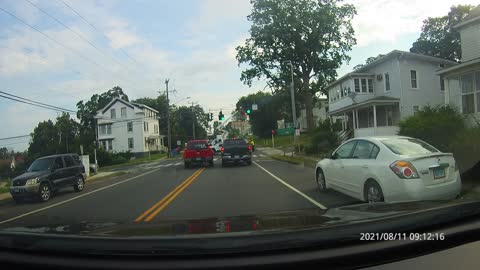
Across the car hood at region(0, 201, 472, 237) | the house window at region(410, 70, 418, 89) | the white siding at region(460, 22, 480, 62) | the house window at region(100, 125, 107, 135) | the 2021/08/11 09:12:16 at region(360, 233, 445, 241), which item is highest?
the white siding at region(460, 22, 480, 62)

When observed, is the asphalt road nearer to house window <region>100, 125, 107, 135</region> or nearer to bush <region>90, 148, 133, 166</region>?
bush <region>90, 148, 133, 166</region>

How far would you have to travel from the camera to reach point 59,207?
41.5 ft

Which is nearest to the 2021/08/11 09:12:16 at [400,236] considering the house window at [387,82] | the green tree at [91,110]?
the house window at [387,82]

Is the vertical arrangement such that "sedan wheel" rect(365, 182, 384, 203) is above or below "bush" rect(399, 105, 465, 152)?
below

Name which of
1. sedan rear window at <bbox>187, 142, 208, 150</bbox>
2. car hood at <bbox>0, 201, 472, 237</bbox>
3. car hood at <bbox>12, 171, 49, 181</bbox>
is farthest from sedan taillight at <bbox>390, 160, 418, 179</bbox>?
sedan rear window at <bbox>187, 142, 208, 150</bbox>

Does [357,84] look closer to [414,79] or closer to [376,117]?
[376,117]

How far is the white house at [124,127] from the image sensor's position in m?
69.9

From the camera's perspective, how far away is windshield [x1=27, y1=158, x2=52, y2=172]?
16.4 metres

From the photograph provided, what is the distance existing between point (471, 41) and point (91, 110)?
278 feet

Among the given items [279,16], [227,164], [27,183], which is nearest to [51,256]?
[27,183]

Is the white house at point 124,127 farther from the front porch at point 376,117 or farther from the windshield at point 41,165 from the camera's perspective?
the windshield at point 41,165

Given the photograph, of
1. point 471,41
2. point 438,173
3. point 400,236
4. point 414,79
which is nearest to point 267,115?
point 414,79

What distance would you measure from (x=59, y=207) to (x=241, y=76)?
43186 millimetres

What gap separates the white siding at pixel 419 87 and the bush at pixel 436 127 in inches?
498
